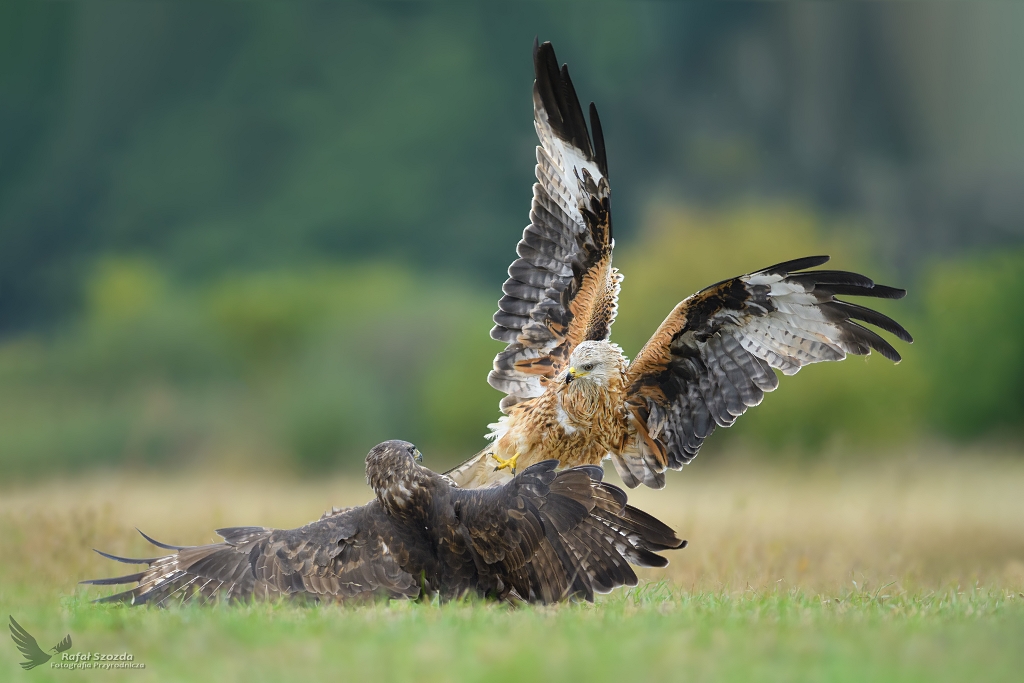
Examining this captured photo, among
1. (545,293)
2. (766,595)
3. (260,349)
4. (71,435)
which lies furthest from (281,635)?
(260,349)

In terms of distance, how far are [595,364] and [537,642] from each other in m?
3.38

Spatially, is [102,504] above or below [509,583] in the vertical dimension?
above

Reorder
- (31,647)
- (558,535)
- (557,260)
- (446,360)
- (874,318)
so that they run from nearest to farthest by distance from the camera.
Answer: (31,647) < (558,535) < (874,318) < (557,260) < (446,360)

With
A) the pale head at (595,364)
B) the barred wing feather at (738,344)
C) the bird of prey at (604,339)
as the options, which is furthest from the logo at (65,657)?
the barred wing feather at (738,344)

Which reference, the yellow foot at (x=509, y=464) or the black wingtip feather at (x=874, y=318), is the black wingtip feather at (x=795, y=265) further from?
the yellow foot at (x=509, y=464)

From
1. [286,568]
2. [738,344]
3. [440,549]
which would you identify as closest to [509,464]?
[440,549]

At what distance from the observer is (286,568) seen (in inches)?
233

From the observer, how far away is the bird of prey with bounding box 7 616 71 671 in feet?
14.7

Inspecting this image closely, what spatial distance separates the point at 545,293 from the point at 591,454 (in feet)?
5.26

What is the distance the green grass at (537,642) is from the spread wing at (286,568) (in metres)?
0.30

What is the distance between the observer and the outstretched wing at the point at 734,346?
282 inches

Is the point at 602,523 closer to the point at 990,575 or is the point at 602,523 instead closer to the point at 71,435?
the point at 990,575

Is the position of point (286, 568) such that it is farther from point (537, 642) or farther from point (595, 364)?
point (595, 364)

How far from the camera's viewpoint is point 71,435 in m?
20.1
